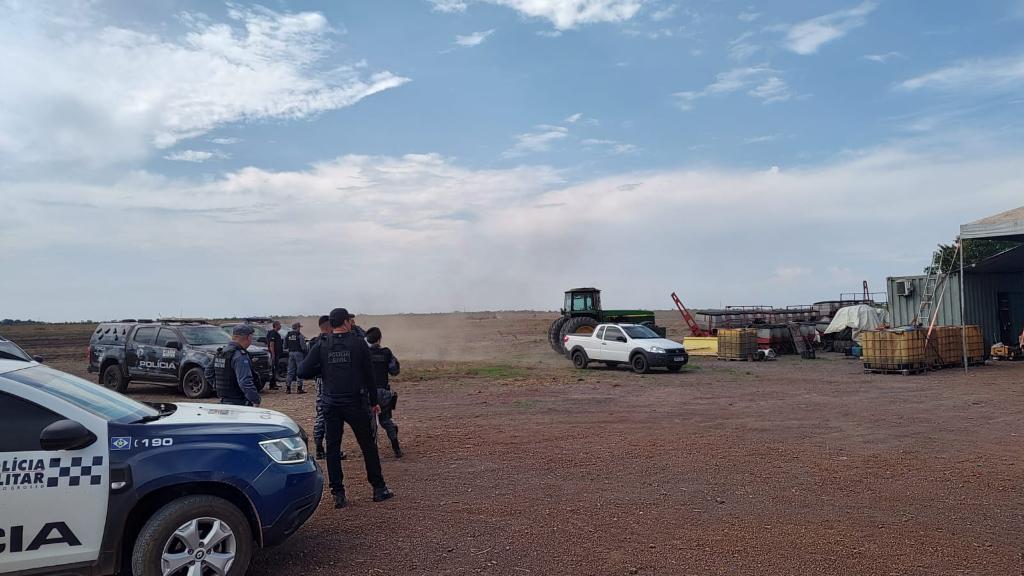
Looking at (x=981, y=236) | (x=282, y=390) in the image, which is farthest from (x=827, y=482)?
(x=981, y=236)

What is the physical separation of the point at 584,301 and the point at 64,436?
24472 mm

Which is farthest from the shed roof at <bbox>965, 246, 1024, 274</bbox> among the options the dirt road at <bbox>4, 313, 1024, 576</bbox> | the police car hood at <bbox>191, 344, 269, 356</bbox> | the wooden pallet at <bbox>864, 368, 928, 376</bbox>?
the police car hood at <bbox>191, 344, 269, 356</bbox>

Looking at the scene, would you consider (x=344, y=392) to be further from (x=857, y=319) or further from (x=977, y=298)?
(x=857, y=319)

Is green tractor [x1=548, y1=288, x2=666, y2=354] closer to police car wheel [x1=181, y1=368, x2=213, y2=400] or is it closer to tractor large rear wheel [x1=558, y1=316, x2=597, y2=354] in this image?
tractor large rear wheel [x1=558, y1=316, x2=597, y2=354]

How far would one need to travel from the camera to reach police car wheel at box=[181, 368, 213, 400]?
16812mm

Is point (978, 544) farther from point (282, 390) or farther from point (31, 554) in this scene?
point (282, 390)

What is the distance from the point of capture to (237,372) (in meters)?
7.42

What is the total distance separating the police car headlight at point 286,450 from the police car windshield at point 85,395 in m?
0.86

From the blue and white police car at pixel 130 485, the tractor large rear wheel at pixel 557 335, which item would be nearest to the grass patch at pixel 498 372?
the tractor large rear wheel at pixel 557 335

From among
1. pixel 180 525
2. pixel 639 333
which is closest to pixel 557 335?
pixel 639 333

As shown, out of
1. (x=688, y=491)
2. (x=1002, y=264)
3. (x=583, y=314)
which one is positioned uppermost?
(x=1002, y=264)

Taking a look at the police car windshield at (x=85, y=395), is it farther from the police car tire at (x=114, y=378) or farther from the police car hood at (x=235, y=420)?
the police car tire at (x=114, y=378)

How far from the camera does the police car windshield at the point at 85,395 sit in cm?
456

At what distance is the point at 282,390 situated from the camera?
1892cm
